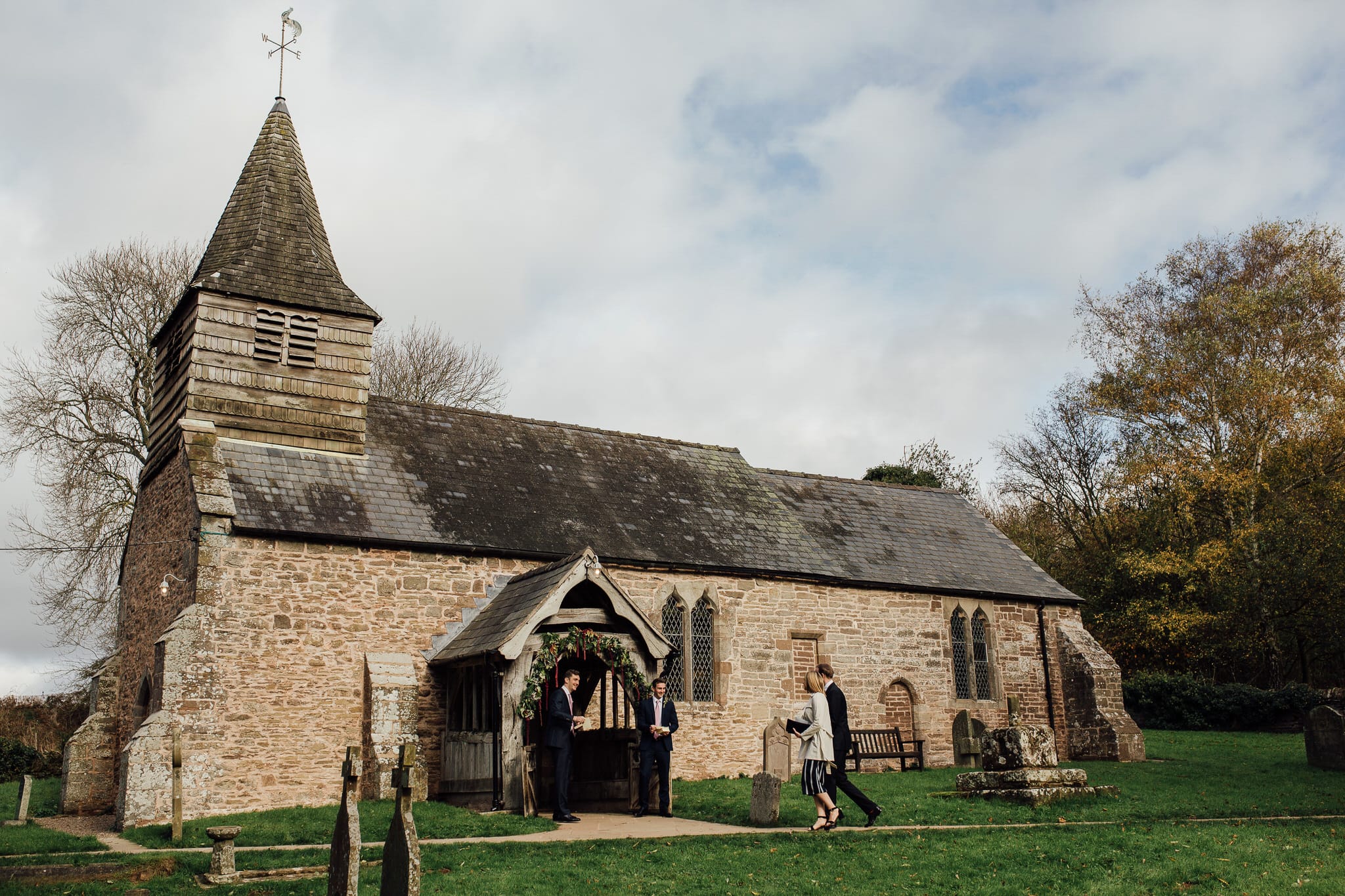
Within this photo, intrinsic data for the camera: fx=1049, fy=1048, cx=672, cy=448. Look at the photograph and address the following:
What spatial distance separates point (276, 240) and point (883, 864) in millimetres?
16877

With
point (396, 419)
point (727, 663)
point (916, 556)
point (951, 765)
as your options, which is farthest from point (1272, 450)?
point (396, 419)

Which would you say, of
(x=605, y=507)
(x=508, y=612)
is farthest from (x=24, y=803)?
(x=605, y=507)

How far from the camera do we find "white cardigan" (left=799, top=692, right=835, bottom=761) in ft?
38.7

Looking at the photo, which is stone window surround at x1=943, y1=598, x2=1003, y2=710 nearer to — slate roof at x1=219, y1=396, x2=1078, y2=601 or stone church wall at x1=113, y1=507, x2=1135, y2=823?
stone church wall at x1=113, y1=507, x2=1135, y2=823

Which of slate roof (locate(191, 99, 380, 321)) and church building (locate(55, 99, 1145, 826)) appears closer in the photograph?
church building (locate(55, 99, 1145, 826))

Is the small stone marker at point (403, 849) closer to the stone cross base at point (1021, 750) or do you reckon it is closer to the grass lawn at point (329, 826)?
the grass lawn at point (329, 826)

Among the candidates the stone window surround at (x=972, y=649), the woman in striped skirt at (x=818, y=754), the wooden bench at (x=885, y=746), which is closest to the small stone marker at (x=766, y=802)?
the woman in striped skirt at (x=818, y=754)

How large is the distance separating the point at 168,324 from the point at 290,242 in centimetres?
→ 285

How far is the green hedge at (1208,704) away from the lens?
89.5 feet

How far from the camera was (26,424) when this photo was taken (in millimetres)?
25969

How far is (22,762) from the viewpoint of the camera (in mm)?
25203

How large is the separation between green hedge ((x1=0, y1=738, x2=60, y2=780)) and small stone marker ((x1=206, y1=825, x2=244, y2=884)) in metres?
19.3


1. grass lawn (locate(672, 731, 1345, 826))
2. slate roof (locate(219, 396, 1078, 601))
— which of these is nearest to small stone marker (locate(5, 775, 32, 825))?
slate roof (locate(219, 396, 1078, 601))

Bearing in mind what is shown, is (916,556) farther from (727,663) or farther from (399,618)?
(399,618)
